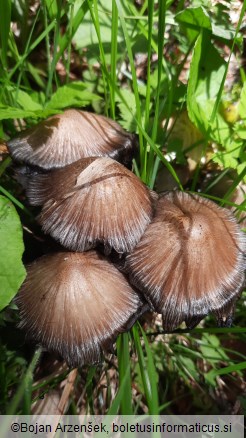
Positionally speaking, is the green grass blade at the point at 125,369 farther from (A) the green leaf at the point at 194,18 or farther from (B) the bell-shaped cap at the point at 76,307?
(A) the green leaf at the point at 194,18

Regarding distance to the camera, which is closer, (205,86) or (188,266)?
(188,266)

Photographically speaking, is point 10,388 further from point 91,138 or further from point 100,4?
point 100,4

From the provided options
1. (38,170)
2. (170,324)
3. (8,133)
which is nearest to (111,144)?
(38,170)

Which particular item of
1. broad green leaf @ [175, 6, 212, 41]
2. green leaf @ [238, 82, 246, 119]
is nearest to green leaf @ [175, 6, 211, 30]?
broad green leaf @ [175, 6, 212, 41]

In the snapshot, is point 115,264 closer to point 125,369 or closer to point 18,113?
point 125,369
